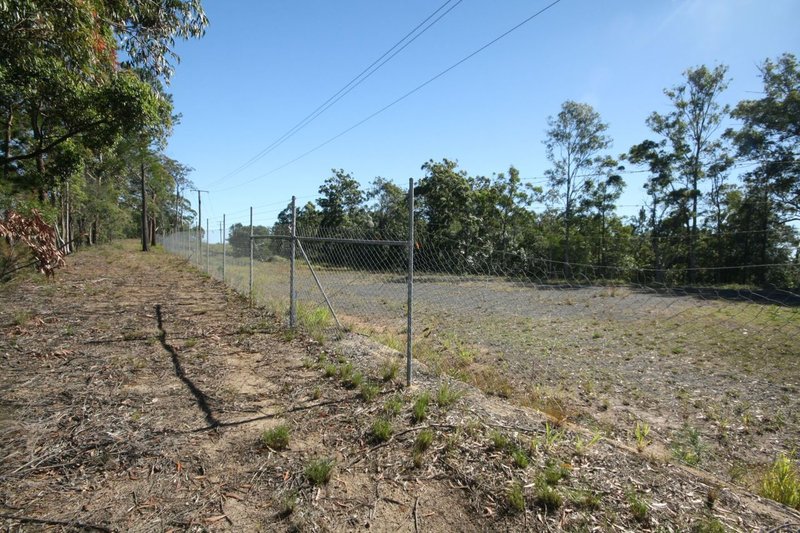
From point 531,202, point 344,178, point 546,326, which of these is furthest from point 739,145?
point 344,178

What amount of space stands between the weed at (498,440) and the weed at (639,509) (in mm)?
799

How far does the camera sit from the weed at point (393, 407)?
3486 mm

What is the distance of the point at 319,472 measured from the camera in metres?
2.57

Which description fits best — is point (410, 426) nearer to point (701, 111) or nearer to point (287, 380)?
point (287, 380)

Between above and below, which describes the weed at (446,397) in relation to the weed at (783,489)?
above

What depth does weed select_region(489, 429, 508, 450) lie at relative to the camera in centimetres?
288

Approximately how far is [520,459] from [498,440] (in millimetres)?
260

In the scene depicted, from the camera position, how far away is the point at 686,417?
485cm

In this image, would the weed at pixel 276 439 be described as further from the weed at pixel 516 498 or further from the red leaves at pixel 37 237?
the red leaves at pixel 37 237

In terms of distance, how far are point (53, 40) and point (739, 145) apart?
32614 millimetres

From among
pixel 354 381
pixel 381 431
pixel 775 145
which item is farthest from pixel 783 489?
pixel 775 145

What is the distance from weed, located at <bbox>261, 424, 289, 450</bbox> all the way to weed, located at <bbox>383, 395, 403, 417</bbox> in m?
0.85

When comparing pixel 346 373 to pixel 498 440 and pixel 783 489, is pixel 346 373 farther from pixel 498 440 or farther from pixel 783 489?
pixel 783 489

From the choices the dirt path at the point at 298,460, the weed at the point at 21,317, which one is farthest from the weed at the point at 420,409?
the weed at the point at 21,317
